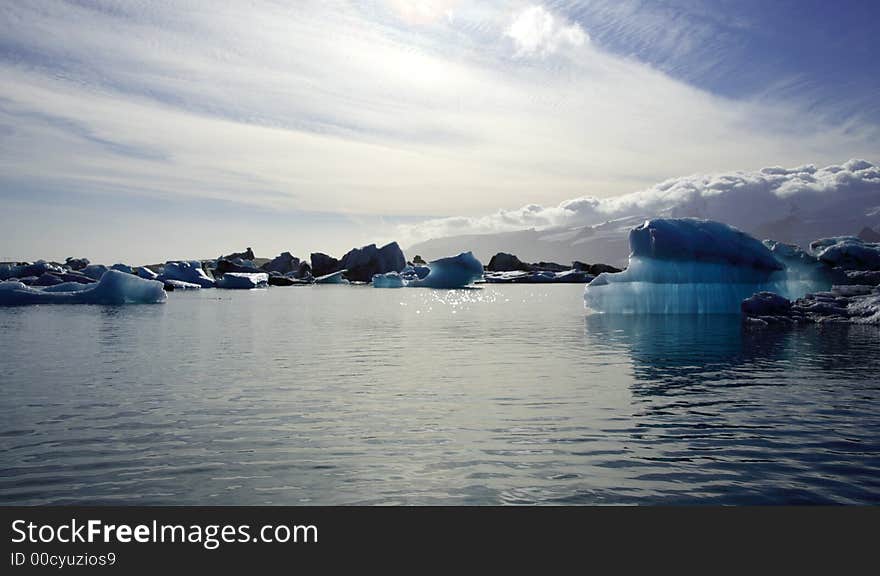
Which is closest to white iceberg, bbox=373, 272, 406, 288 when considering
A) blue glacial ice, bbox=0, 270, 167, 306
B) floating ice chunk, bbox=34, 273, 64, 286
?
floating ice chunk, bbox=34, 273, 64, 286

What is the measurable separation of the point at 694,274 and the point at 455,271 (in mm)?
44201

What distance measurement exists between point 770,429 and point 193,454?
7977 mm

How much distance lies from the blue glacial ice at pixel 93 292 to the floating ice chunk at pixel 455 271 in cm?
3444

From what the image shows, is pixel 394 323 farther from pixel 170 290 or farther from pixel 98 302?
pixel 170 290

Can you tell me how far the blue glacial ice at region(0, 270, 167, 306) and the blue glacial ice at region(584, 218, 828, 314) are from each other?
3033cm

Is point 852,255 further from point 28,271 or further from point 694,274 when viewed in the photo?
point 28,271

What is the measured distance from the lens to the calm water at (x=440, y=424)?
22.8 feet

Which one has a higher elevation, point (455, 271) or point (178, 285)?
point (455, 271)

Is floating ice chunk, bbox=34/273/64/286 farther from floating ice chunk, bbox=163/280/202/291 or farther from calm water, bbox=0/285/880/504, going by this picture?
calm water, bbox=0/285/880/504

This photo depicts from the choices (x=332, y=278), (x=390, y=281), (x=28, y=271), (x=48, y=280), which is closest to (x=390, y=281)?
(x=390, y=281)

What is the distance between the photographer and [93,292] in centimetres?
4406

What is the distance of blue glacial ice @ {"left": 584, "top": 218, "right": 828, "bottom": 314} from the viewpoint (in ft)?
103

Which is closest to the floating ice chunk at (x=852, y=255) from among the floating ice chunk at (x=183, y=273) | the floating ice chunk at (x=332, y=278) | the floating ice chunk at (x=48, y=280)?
the floating ice chunk at (x=48, y=280)

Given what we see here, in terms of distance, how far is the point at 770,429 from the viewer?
31.1 feet
